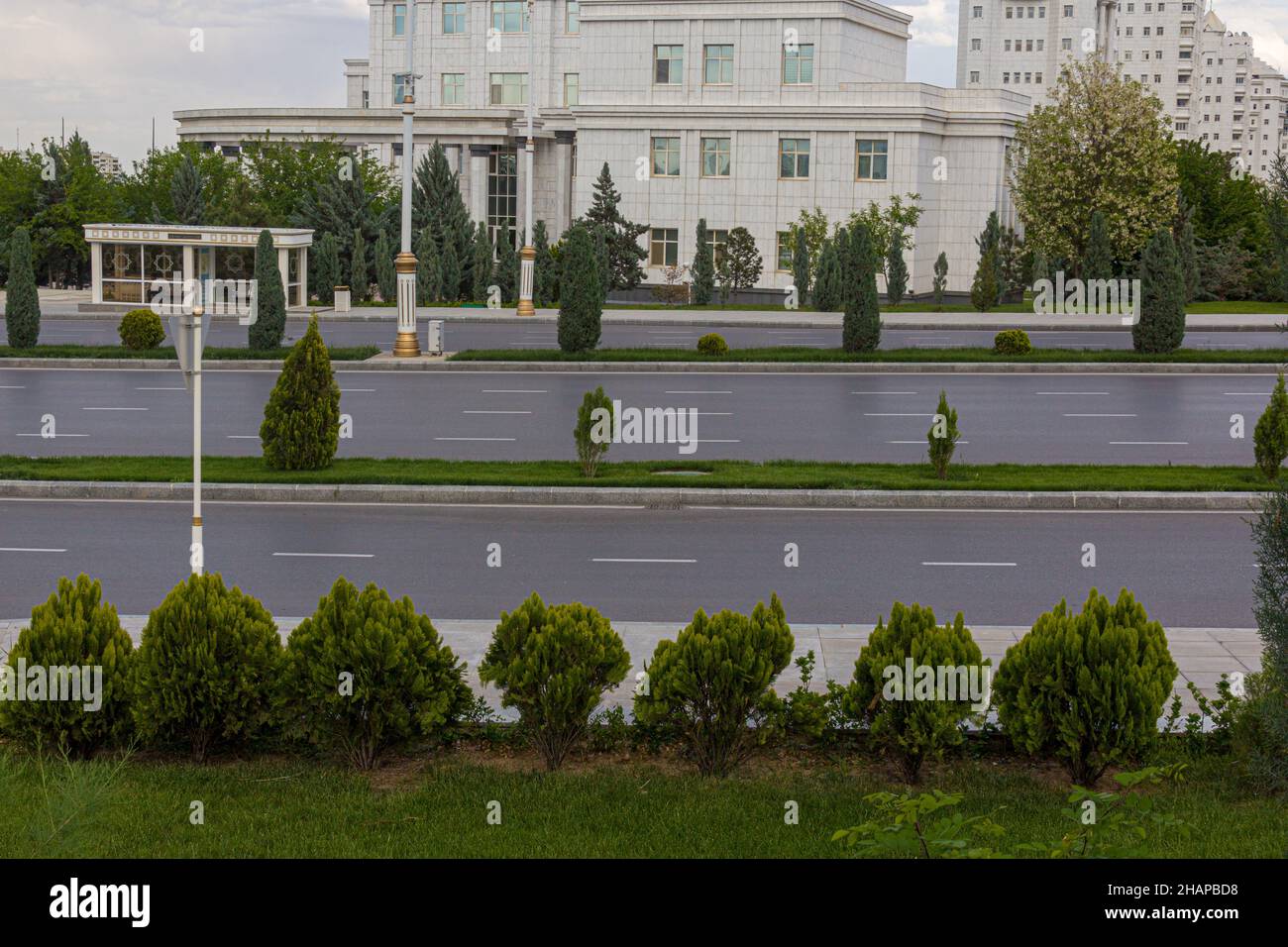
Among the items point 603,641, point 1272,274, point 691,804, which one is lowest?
point 691,804

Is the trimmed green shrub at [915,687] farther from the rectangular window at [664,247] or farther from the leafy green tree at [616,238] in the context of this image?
the rectangular window at [664,247]

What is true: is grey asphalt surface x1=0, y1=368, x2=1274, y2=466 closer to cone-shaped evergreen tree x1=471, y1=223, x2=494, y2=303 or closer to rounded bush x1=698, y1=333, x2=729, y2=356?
rounded bush x1=698, y1=333, x2=729, y2=356

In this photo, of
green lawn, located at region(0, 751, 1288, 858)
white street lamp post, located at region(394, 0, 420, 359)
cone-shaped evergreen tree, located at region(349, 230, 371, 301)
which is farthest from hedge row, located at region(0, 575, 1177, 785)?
cone-shaped evergreen tree, located at region(349, 230, 371, 301)

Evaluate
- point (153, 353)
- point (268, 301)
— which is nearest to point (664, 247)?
point (268, 301)

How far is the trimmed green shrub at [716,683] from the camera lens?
29.7 feet

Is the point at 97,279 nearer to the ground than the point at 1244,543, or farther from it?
farther from it

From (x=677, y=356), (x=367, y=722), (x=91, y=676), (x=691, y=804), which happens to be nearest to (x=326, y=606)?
(x=367, y=722)

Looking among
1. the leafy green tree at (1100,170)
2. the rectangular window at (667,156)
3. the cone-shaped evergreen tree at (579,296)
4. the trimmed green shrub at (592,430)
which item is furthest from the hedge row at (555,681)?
the rectangular window at (667,156)

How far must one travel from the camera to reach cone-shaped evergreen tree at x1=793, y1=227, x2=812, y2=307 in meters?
56.0

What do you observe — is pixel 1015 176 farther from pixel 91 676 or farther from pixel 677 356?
pixel 91 676

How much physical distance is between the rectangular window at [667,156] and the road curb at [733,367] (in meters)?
33.4

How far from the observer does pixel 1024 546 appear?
1619 centimetres

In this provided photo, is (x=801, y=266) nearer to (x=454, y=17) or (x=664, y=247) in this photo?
(x=664, y=247)

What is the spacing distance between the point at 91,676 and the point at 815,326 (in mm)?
37822
